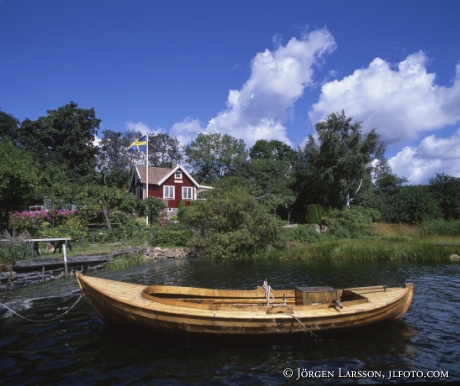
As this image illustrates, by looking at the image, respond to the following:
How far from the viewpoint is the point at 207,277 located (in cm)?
1517

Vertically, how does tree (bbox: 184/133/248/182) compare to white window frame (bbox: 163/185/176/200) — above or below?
above

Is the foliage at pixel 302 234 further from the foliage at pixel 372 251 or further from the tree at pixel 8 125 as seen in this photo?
the tree at pixel 8 125

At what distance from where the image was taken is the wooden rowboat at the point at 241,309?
6.92 metres

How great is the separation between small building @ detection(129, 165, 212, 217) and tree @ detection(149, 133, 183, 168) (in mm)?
26359

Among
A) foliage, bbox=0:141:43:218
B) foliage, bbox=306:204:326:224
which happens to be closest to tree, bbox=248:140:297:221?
foliage, bbox=306:204:326:224

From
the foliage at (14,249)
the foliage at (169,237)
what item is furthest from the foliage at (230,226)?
the foliage at (14,249)

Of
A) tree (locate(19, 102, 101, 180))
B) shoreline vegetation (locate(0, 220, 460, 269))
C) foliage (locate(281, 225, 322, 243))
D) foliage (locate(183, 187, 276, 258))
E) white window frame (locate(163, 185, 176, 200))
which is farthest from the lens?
tree (locate(19, 102, 101, 180))

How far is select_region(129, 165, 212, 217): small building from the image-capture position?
43.0 metres

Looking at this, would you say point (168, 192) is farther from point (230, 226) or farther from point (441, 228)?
point (441, 228)

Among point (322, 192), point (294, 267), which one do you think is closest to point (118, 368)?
point (294, 267)

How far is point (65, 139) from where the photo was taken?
49.8 metres

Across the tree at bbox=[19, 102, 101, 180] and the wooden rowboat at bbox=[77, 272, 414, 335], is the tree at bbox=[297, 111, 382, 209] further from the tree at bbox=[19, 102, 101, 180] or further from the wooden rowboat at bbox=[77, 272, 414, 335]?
the tree at bbox=[19, 102, 101, 180]

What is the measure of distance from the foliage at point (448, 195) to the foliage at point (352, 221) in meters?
6.69

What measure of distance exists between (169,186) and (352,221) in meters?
23.7
